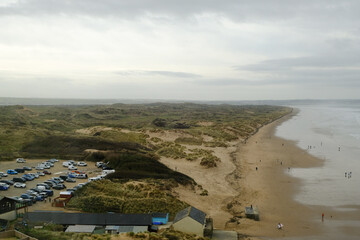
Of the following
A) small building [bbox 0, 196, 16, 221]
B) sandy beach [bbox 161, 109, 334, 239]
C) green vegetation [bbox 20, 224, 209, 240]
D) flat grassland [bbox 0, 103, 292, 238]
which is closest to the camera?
green vegetation [bbox 20, 224, 209, 240]

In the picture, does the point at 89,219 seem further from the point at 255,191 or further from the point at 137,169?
the point at 255,191

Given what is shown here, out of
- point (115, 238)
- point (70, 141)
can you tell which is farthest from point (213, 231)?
point (70, 141)

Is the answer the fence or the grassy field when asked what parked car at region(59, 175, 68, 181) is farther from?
the fence

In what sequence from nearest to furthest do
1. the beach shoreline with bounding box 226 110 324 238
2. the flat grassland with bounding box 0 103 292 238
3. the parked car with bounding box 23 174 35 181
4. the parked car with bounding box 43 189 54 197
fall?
1. the beach shoreline with bounding box 226 110 324 238
2. the flat grassland with bounding box 0 103 292 238
3. the parked car with bounding box 43 189 54 197
4. the parked car with bounding box 23 174 35 181

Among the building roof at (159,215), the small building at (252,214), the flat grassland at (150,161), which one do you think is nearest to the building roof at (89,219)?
A: the building roof at (159,215)

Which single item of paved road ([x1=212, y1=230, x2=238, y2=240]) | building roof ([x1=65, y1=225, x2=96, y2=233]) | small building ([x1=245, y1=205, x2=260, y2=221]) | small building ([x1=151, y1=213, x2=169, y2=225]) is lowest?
paved road ([x1=212, y1=230, x2=238, y2=240])

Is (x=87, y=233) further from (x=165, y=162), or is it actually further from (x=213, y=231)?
(x=165, y=162)

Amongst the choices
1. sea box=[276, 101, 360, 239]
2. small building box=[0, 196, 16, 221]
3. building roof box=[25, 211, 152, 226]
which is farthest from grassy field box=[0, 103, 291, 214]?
sea box=[276, 101, 360, 239]
